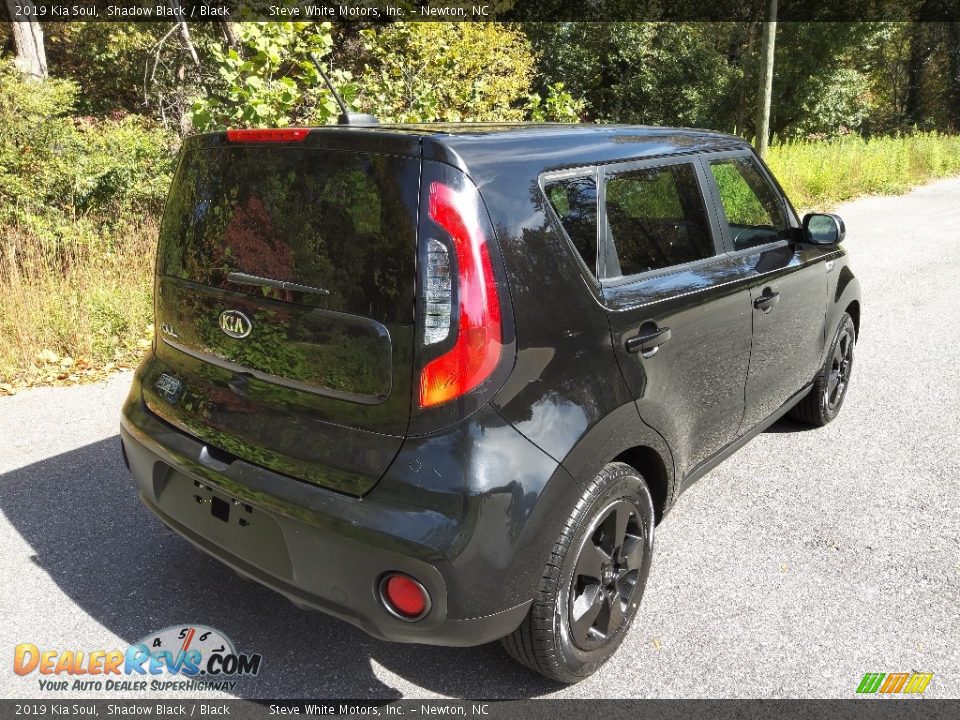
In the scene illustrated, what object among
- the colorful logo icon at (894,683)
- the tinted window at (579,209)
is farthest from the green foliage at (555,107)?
the colorful logo icon at (894,683)

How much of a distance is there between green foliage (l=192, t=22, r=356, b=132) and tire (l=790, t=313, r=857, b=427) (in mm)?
4504

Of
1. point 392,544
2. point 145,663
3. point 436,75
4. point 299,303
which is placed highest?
point 436,75

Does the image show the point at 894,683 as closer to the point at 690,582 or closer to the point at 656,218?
the point at 690,582

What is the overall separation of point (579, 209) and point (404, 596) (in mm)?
1281

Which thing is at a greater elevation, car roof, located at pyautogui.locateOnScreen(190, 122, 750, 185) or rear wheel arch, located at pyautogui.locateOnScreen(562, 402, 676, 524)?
car roof, located at pyautogui.locateOnScreen(190, 122, 750, 185)

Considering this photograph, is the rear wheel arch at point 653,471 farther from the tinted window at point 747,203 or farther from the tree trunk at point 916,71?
the tree trunk at point 916,71

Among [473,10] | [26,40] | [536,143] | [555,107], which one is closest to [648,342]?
[536,143]

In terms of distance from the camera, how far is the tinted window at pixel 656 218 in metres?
2.56

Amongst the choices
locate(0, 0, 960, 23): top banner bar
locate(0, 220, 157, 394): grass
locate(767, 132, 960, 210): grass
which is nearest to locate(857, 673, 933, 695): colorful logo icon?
locate(0, 220, 157, 394): grass

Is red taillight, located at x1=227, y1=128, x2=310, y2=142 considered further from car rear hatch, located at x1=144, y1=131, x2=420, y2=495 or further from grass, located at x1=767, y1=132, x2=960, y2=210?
grass, located at x1=767, y1=132, x2=960, y2=210

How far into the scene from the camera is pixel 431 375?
6.50 ft

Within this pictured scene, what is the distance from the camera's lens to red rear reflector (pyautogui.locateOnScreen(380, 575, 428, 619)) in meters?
1.99

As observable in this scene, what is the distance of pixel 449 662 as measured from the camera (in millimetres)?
2553

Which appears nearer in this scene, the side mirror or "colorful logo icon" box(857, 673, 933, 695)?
"colorful logo icon" box(857, 673, 933, 695)
